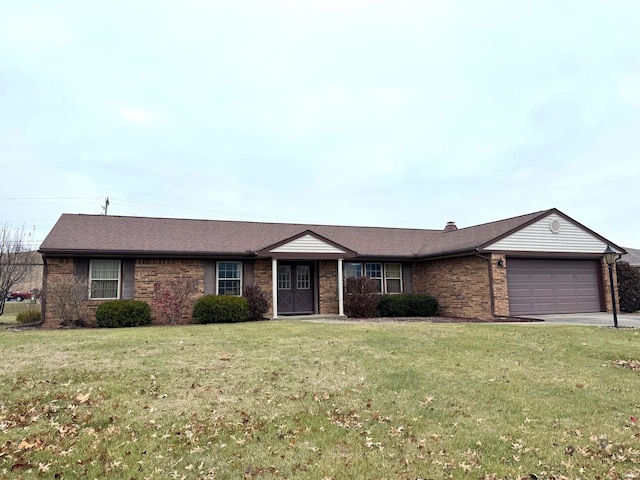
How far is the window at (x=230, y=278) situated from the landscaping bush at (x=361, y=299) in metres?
4.32

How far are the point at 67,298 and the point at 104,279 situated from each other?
1.63 metres

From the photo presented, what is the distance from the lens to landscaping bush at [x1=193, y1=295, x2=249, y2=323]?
48.9ft

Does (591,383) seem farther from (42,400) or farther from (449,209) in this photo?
(449,209)

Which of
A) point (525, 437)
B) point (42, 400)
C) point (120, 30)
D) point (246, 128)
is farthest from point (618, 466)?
point (246, 128)

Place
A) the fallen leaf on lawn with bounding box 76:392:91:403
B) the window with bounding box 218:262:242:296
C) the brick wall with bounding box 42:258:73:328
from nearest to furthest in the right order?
the fallen leaf on lawn with bounding box 76:392:91:403 < the brick wall with bounding box 42:258:73:328 < the window with bounding box 218:262:242:296

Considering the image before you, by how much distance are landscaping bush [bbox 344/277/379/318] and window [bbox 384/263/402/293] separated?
2.58 m

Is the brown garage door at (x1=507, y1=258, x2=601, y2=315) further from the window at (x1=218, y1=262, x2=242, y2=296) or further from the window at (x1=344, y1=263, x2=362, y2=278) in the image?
the window at (x1=218, y1=262, x2=242, y2=296)

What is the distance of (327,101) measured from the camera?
16.8 metres

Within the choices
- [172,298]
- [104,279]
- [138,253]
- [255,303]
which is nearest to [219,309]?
[255,303]

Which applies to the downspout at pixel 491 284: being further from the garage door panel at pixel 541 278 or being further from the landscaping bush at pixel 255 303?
the landscaping bush at pixel 255 303

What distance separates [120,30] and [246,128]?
853 cm

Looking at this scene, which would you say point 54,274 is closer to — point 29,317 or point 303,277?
point 29,317

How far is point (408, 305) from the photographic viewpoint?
17.9 m

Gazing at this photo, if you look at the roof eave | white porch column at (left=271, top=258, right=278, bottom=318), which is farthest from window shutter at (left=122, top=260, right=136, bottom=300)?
white porch column at (left=271, top=258, right=278, bottom=318)
